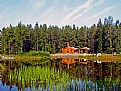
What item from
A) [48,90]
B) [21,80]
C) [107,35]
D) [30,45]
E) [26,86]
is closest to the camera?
[48,90]

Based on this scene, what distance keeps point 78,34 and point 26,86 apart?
9304 cm

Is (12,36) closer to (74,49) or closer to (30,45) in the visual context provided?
(30,45)

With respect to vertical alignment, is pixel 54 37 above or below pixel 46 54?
above

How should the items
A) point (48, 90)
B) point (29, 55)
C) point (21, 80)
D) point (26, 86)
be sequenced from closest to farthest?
point (48, 90) → point (26, 86) → point (21, 80) → point (29, 55)

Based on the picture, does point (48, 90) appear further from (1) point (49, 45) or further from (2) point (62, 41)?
(2) point (62, 41)

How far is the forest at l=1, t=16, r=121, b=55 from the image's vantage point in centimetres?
10138

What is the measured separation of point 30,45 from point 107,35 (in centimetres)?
3561

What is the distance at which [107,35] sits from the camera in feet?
331

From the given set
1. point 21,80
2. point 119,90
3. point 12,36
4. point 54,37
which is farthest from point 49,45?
point 119,90

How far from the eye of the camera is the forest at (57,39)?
333ft

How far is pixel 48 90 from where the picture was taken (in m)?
23.3

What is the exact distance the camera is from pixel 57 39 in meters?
120

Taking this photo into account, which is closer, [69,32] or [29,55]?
[29,55]

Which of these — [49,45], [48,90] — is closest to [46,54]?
[49,45]
